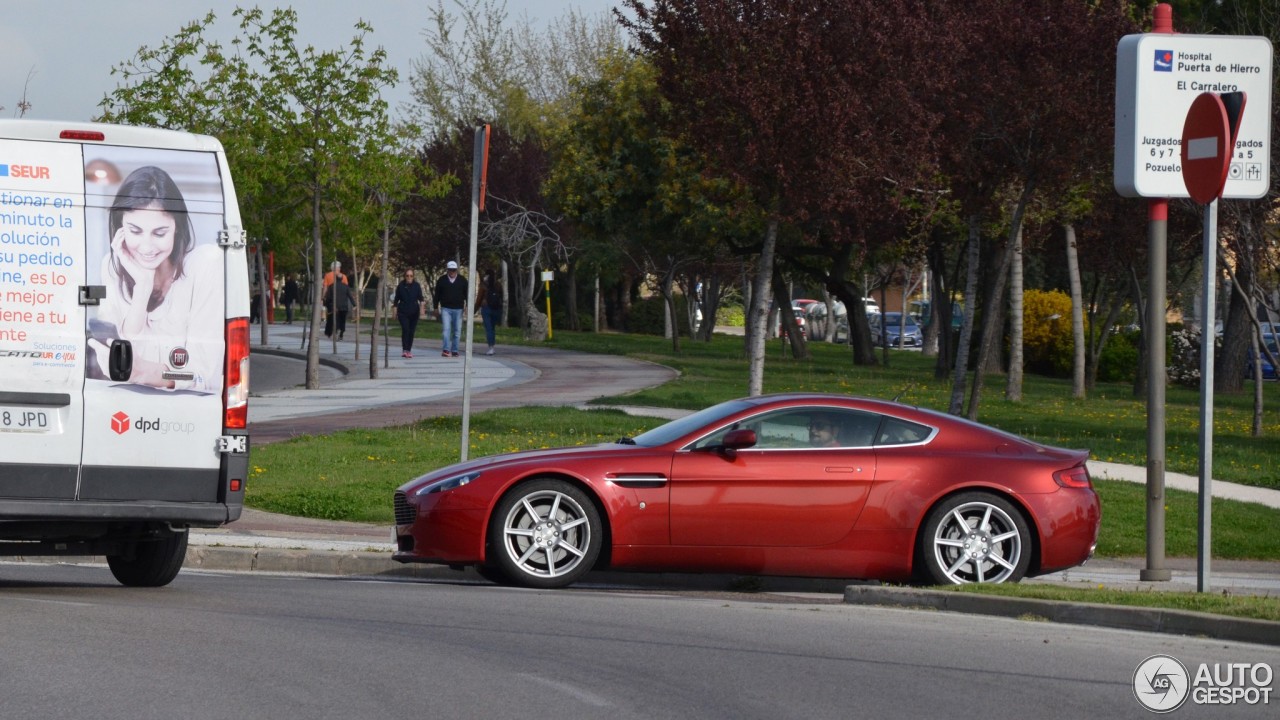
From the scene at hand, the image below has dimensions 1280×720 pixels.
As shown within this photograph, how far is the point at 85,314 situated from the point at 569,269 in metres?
53.7

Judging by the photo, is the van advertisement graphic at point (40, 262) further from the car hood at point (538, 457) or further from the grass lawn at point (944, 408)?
the grass lawn at point (944, 408)

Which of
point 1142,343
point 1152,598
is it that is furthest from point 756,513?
point 1142,343

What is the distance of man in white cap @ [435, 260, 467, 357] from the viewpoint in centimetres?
3662

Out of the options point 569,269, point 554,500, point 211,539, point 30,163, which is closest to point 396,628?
point 554,500

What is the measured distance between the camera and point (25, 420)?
886 cm

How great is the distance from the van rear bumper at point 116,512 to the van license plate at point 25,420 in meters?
0.37

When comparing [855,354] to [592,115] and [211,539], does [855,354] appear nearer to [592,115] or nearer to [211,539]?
[592,115]

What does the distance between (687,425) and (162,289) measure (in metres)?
3.66

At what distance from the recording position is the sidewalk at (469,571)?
33.4 ft

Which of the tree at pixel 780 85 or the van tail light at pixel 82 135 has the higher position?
the tree at pixel 780 85

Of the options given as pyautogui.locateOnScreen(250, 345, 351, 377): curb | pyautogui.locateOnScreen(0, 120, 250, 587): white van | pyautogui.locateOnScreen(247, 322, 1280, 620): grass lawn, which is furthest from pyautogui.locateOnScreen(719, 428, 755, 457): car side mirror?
pyautogui.locateOnScreen(250, 345, 351, 377): curb

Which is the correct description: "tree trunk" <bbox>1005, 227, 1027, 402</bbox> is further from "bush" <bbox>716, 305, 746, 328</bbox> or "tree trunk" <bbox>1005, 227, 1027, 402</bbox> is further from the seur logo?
"bush" <bbox>716, 305, 746, 328</bbox>

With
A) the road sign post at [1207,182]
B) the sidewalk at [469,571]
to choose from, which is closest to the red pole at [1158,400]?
the sidewalk at [469,571]

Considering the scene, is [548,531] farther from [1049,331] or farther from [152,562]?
[1049,331]
